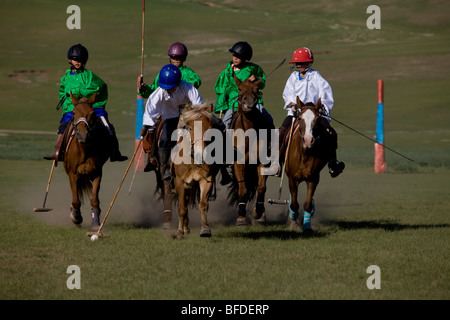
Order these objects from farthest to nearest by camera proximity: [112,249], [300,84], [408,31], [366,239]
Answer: [408,31] → [300,84] → [366,239] → [112,249]

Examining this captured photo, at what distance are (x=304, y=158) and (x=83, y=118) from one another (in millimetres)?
3661

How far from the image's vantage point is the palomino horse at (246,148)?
529 inches

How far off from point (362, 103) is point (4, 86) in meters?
32.2

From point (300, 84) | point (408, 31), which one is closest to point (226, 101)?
point (300, 84)

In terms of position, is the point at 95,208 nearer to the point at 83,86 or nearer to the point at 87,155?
the point at 87,155

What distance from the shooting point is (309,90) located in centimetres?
1449

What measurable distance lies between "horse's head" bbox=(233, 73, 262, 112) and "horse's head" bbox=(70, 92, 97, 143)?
2435 mm

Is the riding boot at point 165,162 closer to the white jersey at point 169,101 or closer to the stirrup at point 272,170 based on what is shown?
the white jersey at point 169,101

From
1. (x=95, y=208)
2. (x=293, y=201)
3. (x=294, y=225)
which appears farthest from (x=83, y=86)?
(x=294, y=225)

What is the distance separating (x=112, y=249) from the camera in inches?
463

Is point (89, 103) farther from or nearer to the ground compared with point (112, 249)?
farther from the ground

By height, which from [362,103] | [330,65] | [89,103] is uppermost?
[330,65]

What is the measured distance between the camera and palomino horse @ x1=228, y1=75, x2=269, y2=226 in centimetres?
1343
